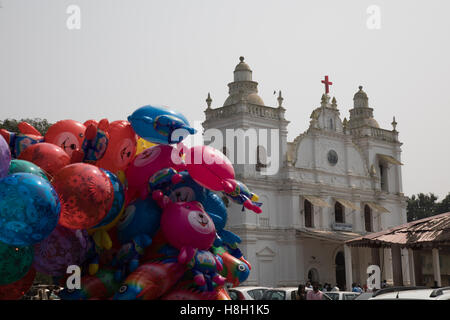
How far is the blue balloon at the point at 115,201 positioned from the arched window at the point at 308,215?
23321 mm

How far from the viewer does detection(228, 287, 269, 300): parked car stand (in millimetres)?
13352

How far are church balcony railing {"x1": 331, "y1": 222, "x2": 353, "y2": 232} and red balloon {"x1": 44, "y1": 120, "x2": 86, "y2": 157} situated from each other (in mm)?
23236

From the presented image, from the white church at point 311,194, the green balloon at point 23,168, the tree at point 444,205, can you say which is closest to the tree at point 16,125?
the white church at point 311,194

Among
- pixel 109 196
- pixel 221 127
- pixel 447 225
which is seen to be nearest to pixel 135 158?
pixel 109 196

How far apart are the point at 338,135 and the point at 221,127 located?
25.3 ft

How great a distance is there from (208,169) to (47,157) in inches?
106

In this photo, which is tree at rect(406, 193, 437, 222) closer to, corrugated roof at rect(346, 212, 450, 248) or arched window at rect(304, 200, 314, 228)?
arched window at rect(304, 200, 314, 228)

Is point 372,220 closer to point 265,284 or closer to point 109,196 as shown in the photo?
point 265,284

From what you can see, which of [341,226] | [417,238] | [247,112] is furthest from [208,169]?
[341,226]

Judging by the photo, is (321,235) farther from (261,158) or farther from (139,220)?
(139,220)

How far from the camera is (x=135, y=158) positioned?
10.6 m

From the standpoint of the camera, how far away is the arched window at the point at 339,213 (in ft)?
111

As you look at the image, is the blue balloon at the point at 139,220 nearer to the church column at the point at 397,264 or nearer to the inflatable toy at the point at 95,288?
the inflatable toy at the point at 95,288
